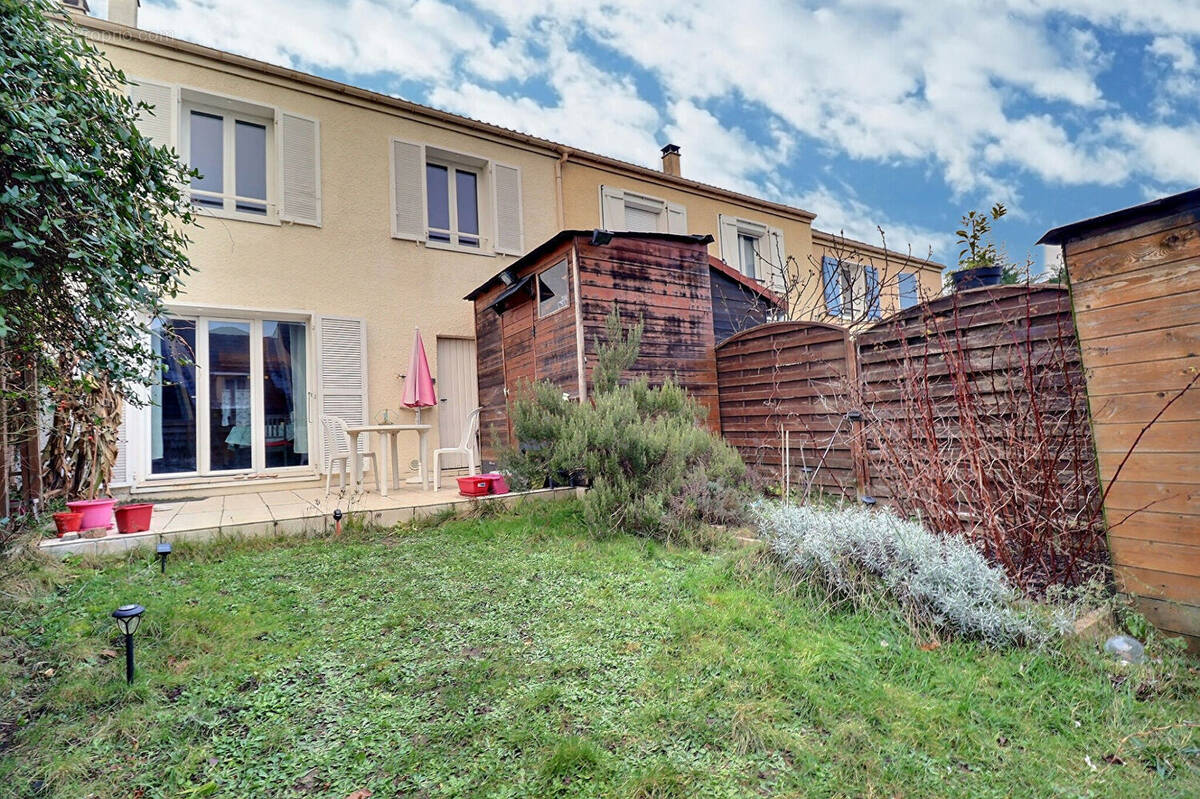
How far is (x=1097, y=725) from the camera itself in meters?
2.01

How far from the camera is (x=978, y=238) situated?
19.8ft

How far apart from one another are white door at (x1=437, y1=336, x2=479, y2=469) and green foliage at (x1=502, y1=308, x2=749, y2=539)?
3.61m

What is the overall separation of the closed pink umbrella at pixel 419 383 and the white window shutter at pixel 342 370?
659 millimetres

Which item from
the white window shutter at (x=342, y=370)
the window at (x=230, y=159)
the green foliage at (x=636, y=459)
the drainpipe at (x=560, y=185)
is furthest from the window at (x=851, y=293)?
the window at (x=230, y=159)

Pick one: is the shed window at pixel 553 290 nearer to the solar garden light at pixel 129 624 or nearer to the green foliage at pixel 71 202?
the green foliage at pixel 71 202

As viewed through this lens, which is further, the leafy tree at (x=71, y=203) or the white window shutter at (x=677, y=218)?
the white window shutter at (x=677, y=218)

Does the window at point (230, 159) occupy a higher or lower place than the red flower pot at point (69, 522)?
higher

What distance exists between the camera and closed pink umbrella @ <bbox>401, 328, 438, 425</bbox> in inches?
301

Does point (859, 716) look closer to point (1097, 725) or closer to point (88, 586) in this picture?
point (1097, 725)

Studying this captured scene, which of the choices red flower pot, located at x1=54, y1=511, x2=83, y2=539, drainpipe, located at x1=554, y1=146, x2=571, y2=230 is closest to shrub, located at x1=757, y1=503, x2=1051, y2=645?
red flower pot, located at x1=54, y1=511, x2=83, y2=539

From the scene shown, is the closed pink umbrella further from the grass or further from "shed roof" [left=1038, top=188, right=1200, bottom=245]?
"shed roof" [left=1038, top=188, right=1200, bottom=245]

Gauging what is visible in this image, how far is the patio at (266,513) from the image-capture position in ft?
12.6

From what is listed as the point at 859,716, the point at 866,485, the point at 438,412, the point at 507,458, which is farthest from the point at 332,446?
the point at 859,716

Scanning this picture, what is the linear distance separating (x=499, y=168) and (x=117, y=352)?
730cm
